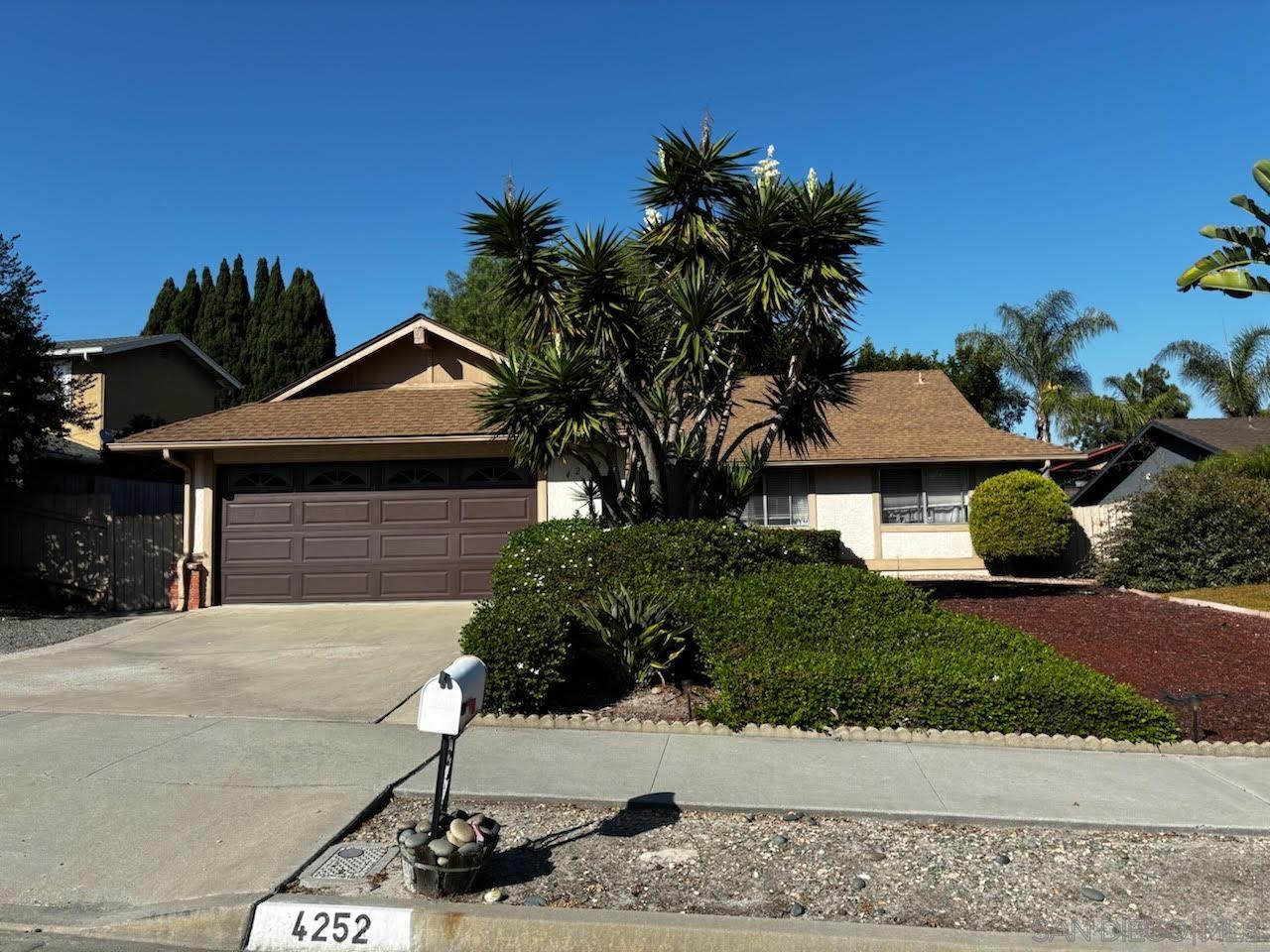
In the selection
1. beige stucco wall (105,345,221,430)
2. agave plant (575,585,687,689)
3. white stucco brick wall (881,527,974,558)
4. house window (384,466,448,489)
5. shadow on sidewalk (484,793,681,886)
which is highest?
beige stucco wall (105,345,221,430)

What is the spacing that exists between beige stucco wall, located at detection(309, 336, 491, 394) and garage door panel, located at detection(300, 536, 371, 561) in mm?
3430

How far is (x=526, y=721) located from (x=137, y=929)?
11.5ft

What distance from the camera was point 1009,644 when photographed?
7.96 metres

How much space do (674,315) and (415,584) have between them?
639 cm

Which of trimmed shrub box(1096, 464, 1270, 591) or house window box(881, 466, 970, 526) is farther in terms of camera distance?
house window box(881, 466, 970, 526)

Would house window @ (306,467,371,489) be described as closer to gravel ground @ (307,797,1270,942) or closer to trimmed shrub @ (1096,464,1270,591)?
gravel ground @ (307,797,1270,942)

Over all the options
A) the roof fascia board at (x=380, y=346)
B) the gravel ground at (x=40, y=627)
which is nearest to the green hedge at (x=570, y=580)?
the gravel ground at (x=40, y=627)

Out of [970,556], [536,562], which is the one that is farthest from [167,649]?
[970,556]

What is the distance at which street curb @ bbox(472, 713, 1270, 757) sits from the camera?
6.61m

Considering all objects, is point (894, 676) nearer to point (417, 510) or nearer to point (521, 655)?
point (521, 655)

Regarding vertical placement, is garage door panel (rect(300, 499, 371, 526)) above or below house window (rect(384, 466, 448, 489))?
below

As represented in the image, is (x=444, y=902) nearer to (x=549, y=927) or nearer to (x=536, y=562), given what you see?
(x=549, y=927)

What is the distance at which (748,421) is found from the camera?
838 inches

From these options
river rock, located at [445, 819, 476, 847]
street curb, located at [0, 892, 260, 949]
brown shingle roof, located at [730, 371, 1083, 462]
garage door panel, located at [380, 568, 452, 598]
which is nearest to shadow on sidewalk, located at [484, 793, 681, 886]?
river rock, located at [445, 819, 476, 847]
